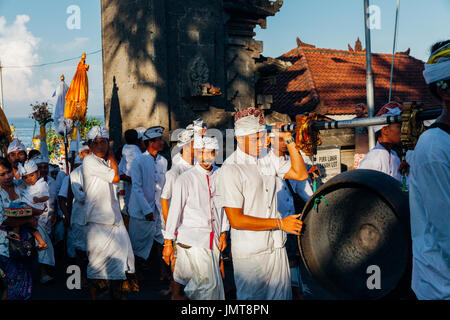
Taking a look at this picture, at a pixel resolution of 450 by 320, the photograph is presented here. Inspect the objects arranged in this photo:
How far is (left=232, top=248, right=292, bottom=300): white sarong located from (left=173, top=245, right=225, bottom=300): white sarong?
0.72m

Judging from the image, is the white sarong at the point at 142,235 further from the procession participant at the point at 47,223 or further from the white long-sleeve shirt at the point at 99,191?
the white long-sleeve shirt at the point at 99,191

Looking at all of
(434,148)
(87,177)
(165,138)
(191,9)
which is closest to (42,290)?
(87,177)

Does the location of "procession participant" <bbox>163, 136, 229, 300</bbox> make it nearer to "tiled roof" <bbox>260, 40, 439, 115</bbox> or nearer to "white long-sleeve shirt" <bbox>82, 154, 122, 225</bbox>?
"white long-sleeve shirt" <bbox>82, 154, 122, 225</bbox>

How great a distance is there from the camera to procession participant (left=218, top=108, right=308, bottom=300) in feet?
13.8

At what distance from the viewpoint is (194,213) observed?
5250 mm

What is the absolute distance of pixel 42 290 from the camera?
7609mm

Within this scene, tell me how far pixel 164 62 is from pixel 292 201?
4.86m

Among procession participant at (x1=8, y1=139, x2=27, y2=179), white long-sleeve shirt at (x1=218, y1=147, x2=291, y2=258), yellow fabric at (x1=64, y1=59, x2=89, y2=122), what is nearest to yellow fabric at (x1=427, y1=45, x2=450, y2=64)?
white long-sleeve shirt at (x1=218, y1=147, x2=291, y2=258)

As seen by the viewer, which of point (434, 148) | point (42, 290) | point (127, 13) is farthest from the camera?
point (127, 13)

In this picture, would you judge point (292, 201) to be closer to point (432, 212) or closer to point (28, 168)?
point (432, 212)

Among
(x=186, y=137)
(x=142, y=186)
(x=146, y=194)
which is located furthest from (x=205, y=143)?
(x=146, y=194)

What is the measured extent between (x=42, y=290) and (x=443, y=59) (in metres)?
6.85

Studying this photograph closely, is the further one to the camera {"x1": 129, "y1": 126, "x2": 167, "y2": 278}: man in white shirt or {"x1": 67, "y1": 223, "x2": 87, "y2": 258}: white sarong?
{"x1": 129, "y1": 126, "x2": 167, "y2": 278}: man in white shirt
